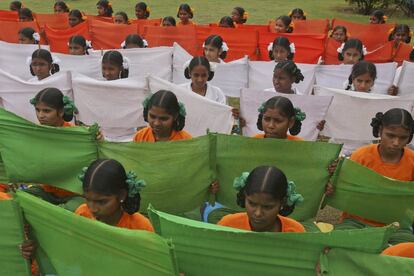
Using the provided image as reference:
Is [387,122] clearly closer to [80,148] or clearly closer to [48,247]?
[80,148]

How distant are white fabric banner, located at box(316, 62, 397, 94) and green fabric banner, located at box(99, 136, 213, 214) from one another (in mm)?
4078

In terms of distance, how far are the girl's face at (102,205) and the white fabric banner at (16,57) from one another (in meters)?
5.87

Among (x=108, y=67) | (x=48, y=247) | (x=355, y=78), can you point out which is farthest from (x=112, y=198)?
(x=355, y=78)

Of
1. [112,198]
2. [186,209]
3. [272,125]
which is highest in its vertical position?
[272,125]

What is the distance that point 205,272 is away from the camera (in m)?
3.31

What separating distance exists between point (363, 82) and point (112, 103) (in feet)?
11.2

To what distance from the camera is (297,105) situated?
667cm

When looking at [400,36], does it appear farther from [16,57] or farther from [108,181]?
[108,181]

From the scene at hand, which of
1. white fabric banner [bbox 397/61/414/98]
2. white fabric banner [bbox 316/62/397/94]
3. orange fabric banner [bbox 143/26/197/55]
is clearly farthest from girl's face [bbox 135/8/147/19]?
white fabric banner [bbox 397/61/414/98]

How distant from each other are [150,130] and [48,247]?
7.26 feet

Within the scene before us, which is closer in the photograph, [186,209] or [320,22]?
[186,209]

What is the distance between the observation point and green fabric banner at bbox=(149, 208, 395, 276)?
3.05 meters

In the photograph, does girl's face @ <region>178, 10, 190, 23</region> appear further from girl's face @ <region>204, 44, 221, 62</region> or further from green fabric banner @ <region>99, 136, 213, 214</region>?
green fabric banner @ <region>99, 136, 213, 214</region>

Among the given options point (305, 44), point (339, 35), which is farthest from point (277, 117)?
point (339, 35)
